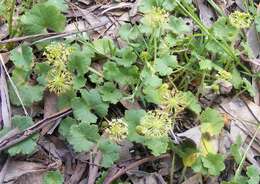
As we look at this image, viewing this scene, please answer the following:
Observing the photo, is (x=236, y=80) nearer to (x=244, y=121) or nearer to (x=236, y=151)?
(x=244, y=121)

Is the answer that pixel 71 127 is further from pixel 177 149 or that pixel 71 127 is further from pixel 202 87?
pixel 202 87

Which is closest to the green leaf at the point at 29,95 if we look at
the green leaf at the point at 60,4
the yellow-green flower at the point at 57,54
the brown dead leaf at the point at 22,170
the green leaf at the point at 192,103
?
the yellow-green flower at the point at 57,54

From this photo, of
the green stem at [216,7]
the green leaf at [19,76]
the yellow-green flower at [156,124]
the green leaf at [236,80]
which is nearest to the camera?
the yellow-green flower at [156,124]

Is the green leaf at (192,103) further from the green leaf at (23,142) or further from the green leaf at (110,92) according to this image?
the green leaf at (23,142)

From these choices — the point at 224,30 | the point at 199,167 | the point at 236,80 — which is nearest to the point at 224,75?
the point at 236,80

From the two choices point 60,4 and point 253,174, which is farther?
point 60,4

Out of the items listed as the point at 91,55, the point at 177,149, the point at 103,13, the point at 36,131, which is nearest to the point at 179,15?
A: the point at 103,13
